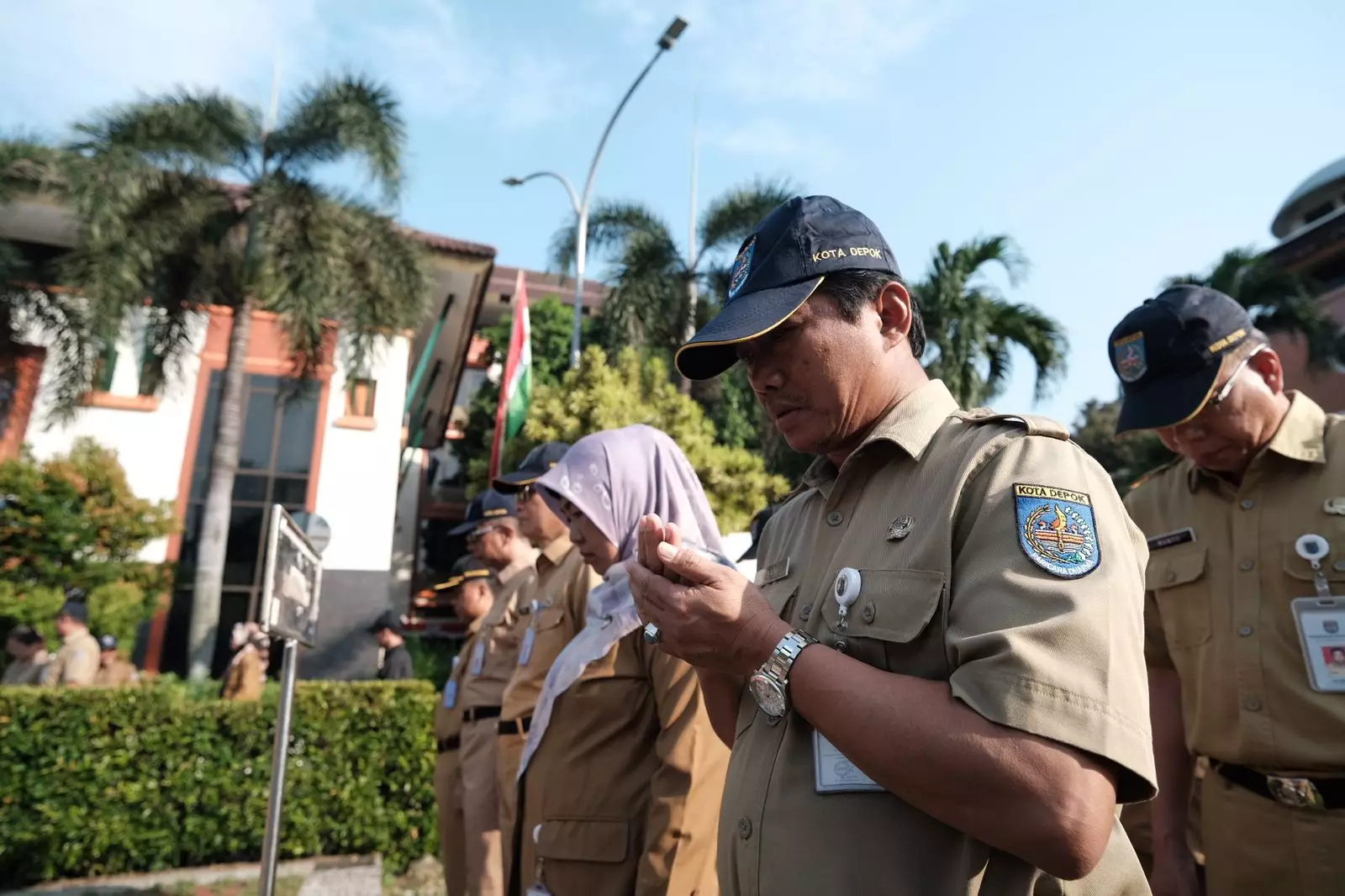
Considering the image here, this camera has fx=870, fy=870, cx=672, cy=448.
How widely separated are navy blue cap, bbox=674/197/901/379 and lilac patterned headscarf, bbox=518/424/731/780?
119cm

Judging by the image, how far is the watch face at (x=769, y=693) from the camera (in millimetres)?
1210

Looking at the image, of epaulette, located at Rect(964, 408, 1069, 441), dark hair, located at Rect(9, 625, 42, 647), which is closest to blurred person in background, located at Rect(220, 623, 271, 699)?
dark hair, located at Rect(9, 625, 42, 647)

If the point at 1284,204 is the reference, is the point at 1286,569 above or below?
below

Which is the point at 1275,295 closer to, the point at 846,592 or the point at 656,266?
the point at 656,266

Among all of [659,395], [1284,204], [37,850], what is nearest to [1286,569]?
[37,850]

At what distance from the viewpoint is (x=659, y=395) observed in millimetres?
15047

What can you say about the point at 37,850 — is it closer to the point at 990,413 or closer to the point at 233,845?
the point at 233,845

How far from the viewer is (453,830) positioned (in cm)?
468

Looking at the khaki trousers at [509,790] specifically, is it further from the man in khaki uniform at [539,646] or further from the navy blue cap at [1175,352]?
the navy blue cap at [1175,352]

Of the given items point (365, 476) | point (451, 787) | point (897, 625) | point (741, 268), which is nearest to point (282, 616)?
point (451, 787)

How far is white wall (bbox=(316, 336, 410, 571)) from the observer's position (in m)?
16.1

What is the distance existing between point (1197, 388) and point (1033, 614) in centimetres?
148

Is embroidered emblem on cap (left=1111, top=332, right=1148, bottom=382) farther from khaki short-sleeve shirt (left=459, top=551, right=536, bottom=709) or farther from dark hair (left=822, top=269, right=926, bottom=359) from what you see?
khaki short-sleeve shirt (left=459, top=551, right=536, bottom=709)

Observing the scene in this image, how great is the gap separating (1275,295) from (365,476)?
15904 mm
